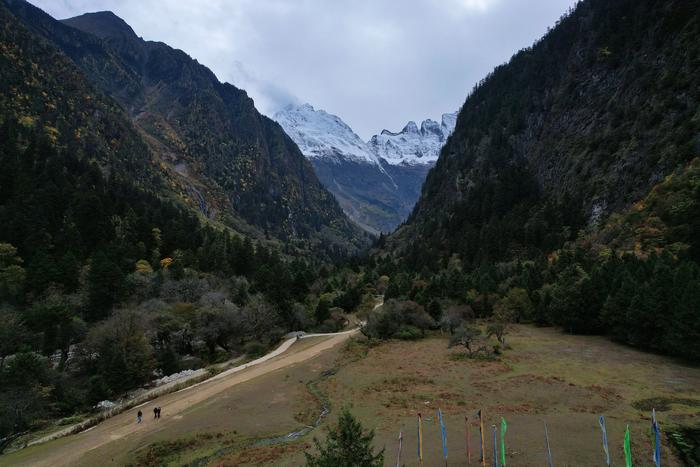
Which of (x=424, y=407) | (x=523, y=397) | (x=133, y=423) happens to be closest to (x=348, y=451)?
(x=424, y=407)

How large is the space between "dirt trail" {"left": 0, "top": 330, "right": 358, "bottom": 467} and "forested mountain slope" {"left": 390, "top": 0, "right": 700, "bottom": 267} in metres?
78.1

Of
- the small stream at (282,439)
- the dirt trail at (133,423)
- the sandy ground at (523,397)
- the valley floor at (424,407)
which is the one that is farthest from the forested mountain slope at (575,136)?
the small stream at (282,439)

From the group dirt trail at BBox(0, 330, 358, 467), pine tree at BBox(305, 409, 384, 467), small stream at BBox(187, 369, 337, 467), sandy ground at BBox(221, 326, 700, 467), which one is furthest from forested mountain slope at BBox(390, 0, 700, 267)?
pine tree at BBox(305, 409, 384, 467)

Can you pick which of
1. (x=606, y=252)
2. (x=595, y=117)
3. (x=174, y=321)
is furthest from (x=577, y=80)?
(x=174, y=321)

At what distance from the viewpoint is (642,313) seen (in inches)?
1783

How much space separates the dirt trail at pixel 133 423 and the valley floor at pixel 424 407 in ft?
0.52

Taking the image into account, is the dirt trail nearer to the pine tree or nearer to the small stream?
the small stream

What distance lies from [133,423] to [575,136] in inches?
5113

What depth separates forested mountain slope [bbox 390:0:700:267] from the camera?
90.9 meters

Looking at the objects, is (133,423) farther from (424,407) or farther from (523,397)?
(523,397)

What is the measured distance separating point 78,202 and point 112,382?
53662 mm

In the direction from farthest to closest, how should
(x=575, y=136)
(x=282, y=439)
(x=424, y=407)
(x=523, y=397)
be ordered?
(x=575, y=136) → (x=523, y=397) → (x=424, y=407) → (x=282, y=439)

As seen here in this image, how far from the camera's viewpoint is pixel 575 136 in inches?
4855

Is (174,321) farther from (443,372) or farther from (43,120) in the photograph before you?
(43,120)
